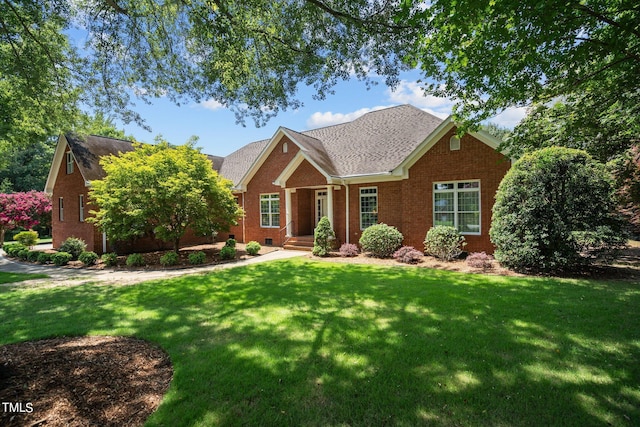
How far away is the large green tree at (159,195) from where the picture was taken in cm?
1277

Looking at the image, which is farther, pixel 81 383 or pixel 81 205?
pixel 81 205

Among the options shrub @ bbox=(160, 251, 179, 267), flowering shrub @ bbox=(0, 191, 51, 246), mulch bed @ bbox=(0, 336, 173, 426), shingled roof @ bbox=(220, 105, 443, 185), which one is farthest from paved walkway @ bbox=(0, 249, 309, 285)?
flowering shrub @ bbox=(0, 191, 51, 246)

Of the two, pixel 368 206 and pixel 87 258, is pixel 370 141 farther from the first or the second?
pixel 87 258

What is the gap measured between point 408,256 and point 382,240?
1491 mm

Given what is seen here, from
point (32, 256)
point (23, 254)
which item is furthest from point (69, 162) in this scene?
point (32, 256)

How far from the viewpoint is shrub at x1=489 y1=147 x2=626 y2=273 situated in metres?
8.62

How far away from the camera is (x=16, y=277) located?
10.9m

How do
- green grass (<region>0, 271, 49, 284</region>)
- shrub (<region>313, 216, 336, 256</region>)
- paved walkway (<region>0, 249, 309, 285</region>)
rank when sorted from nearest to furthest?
paved walkway (<region>0, 249, 309, 285</region>) < green grass (<region>0, 271, 49, 284</region>) < shrub (<region>313, 216, 336, 256</region>)

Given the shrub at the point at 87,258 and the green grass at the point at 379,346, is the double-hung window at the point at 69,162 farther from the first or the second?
the green grass at the point at 379,346

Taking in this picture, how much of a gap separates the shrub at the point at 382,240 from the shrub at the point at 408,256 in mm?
610

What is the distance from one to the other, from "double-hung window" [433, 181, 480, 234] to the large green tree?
10.1 meters

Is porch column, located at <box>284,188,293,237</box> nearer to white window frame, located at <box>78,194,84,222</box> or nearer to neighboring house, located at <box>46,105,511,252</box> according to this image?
neighboring house, located at <box>46,105,511,252</box>

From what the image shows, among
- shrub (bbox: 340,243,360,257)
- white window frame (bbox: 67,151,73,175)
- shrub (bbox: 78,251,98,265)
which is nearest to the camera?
shrub (bbox: 78,251,98,265)

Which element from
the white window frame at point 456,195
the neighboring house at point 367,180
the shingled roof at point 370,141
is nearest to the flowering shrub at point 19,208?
the neighboring house at point 367,180
